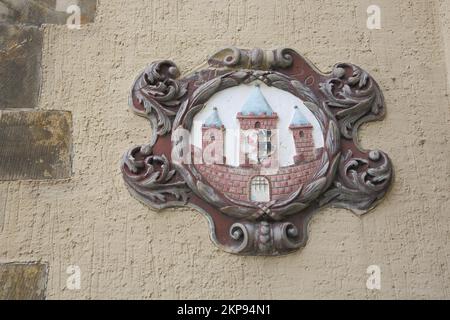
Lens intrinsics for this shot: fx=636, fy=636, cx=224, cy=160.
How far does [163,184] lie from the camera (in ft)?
8.17

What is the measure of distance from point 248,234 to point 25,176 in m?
0.91

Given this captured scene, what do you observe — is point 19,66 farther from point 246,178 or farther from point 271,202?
point 271,202

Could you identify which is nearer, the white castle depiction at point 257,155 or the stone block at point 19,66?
the white castle depiction at point 257,155

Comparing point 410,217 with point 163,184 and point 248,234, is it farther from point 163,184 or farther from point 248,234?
point 163,184

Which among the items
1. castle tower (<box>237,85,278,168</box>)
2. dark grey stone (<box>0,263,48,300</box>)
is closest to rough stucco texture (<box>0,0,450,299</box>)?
dark grey stone (<box>0,263,48,300</box>)

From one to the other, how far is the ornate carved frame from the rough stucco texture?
0.16ft

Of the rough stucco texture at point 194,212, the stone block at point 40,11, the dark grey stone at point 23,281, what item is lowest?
the dark grey stone at point 23,281

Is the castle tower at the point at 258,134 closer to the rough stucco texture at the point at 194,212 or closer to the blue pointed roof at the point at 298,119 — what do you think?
the blue pointed roof at the point at 298,119

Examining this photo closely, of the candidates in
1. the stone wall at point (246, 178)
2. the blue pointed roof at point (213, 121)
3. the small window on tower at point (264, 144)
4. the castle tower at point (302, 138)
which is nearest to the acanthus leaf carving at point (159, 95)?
the blue pointed roof at point (213, 121)

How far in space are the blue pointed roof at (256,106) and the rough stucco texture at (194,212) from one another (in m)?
0.26

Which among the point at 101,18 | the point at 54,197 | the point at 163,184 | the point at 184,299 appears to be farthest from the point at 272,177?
the point at 101,18

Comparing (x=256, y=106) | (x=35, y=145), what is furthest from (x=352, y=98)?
(x=35, y=145)

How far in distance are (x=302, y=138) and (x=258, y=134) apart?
7.1 inches

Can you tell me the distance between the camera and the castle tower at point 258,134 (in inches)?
100
